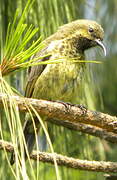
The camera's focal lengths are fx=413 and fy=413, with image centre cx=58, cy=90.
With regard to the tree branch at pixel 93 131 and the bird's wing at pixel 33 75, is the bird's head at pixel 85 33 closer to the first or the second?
the bird's wing at pixel 33 75

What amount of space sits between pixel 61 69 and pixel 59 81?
0.09m

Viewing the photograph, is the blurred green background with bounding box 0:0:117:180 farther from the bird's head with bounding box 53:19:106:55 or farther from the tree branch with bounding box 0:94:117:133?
the tree branch with bounding box 0:94:117:133

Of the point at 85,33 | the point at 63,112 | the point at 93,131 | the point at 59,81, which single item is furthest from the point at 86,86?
the point at 63,112

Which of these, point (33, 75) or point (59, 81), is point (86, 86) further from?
point (33, 75)

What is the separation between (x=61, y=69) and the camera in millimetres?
2953

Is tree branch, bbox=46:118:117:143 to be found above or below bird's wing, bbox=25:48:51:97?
below

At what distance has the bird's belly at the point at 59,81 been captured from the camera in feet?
9.73

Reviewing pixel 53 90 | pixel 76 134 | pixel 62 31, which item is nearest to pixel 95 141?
pixel 76 134

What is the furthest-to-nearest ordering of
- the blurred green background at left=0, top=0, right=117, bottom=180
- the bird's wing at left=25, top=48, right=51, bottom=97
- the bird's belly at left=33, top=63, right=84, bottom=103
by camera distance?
the bird's wing at left=25, top=48, right=51, bottom=97, the bird's belly at left=33, top=63, right=84, bottom=103, the blurred green background at left=0, top=0, right=117, bottom=180

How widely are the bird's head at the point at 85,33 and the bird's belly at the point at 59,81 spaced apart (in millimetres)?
343

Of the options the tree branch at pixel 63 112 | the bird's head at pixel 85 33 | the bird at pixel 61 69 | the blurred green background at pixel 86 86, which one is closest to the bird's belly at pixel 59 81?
the bird at pixel 61 69

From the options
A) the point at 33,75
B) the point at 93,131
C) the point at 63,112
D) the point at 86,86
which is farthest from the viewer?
the point at 33,75

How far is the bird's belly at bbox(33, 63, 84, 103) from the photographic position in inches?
117

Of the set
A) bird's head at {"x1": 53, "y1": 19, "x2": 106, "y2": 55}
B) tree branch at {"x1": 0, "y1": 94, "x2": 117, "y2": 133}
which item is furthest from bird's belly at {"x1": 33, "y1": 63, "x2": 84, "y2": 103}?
tree branch at {"x1": 0, "y1": 94, "x2": 117, "y2": 133}
